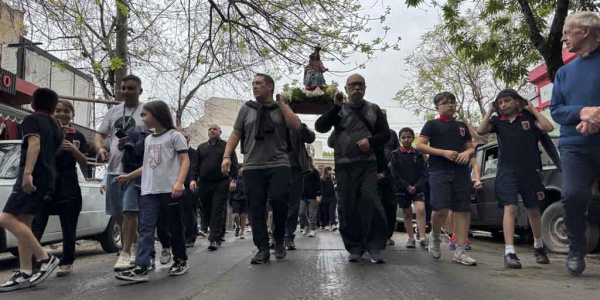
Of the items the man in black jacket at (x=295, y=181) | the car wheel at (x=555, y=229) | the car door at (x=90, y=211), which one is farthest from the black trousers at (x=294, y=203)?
the car wheel at (x=555, y=229)

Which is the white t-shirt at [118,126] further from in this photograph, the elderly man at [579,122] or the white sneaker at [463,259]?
the elderly man at [579,122]

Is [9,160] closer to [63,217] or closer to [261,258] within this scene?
[63,217]

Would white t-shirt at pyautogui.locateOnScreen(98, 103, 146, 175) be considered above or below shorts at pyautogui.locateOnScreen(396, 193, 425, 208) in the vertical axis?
above

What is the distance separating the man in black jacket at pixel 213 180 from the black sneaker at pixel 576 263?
4.98 metres

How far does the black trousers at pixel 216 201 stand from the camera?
830 centimetres

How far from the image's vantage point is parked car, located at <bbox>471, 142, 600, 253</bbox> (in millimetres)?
7098

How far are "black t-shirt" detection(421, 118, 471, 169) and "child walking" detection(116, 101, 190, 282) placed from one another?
265 centimetres

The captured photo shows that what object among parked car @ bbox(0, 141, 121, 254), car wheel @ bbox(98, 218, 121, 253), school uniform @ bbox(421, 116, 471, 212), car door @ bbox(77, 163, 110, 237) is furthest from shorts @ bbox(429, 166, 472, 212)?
car wheel @ bbox(98, 218, 121, 253)

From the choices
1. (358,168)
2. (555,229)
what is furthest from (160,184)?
(555,229)

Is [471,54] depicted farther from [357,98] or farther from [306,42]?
[357,98]

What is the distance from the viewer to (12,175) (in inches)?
274

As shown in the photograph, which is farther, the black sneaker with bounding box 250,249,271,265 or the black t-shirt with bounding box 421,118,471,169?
the black t-shirt with bounding box 421,118,471,169

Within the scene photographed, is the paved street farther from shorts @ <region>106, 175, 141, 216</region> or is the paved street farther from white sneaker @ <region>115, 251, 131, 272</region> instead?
shorts @ <region>106, 175, 141, 216</region>

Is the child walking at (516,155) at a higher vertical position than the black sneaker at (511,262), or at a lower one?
higher
